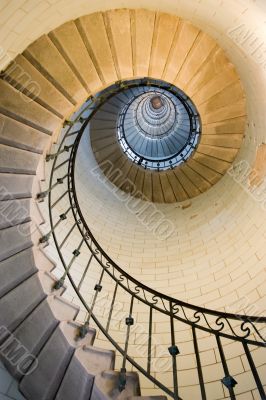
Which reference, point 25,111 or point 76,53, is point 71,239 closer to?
point 25,111

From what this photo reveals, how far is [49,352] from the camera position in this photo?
2.38 metres

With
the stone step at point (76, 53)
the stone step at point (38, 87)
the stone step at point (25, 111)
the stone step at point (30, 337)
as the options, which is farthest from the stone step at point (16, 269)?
the stone step at point (76, 53)

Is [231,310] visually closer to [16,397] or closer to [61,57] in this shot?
[16,397]

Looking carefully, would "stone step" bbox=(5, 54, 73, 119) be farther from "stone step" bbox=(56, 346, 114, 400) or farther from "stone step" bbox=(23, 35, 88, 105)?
"stone step" bbox=(56, 346, 114, 400)

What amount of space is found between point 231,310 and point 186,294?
726 mm

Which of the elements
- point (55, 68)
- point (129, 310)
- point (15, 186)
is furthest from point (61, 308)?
point (55, 68)

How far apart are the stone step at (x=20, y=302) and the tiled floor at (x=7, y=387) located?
1.36 ft

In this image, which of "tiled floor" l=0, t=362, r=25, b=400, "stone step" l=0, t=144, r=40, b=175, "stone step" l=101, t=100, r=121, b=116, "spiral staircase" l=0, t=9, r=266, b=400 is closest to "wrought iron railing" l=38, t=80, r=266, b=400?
"spiral staircase" l=0, t=9, r=266, b=400

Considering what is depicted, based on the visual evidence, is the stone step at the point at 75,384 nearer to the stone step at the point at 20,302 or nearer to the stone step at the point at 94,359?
the stone step at the point at 94,359

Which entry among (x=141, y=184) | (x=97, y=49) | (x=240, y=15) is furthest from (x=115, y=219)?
(x=240, y=15)

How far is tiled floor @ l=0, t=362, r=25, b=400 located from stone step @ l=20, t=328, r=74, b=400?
11.8 inches

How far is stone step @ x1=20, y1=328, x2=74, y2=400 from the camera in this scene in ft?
7.22

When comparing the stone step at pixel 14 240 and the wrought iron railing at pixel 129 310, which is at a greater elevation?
the stone step at pixel 14 240

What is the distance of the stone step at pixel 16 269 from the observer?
2576mm
